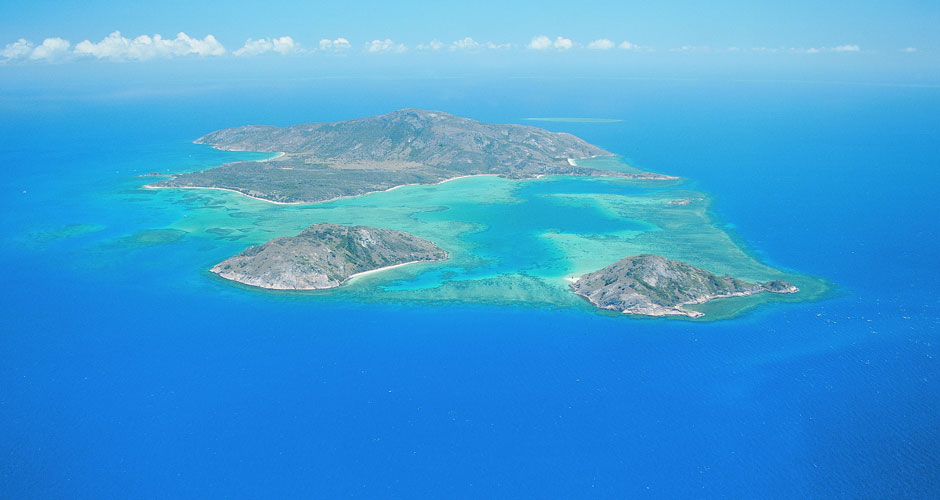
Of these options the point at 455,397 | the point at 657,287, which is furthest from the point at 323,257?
the point at 657,287

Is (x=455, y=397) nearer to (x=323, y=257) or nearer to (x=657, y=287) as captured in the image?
(x=657, y=287)

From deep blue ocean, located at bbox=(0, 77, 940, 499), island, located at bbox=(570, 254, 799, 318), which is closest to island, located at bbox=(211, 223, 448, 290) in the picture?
deep blue ocean, located at bbox=(0, 77, 940, 499)

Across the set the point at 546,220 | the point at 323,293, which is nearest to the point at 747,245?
the point at 546,220

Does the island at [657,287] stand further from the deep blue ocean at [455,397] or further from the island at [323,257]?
the island at [323,257]

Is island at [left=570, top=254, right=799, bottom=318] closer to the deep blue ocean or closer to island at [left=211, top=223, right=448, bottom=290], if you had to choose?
the deep blue ocean

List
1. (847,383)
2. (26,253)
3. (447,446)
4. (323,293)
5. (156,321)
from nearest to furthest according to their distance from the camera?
(447,446)
(847,383)
(156,321)
(323,293)
(26,253)

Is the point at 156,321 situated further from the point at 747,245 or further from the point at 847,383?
the point at 747,245
